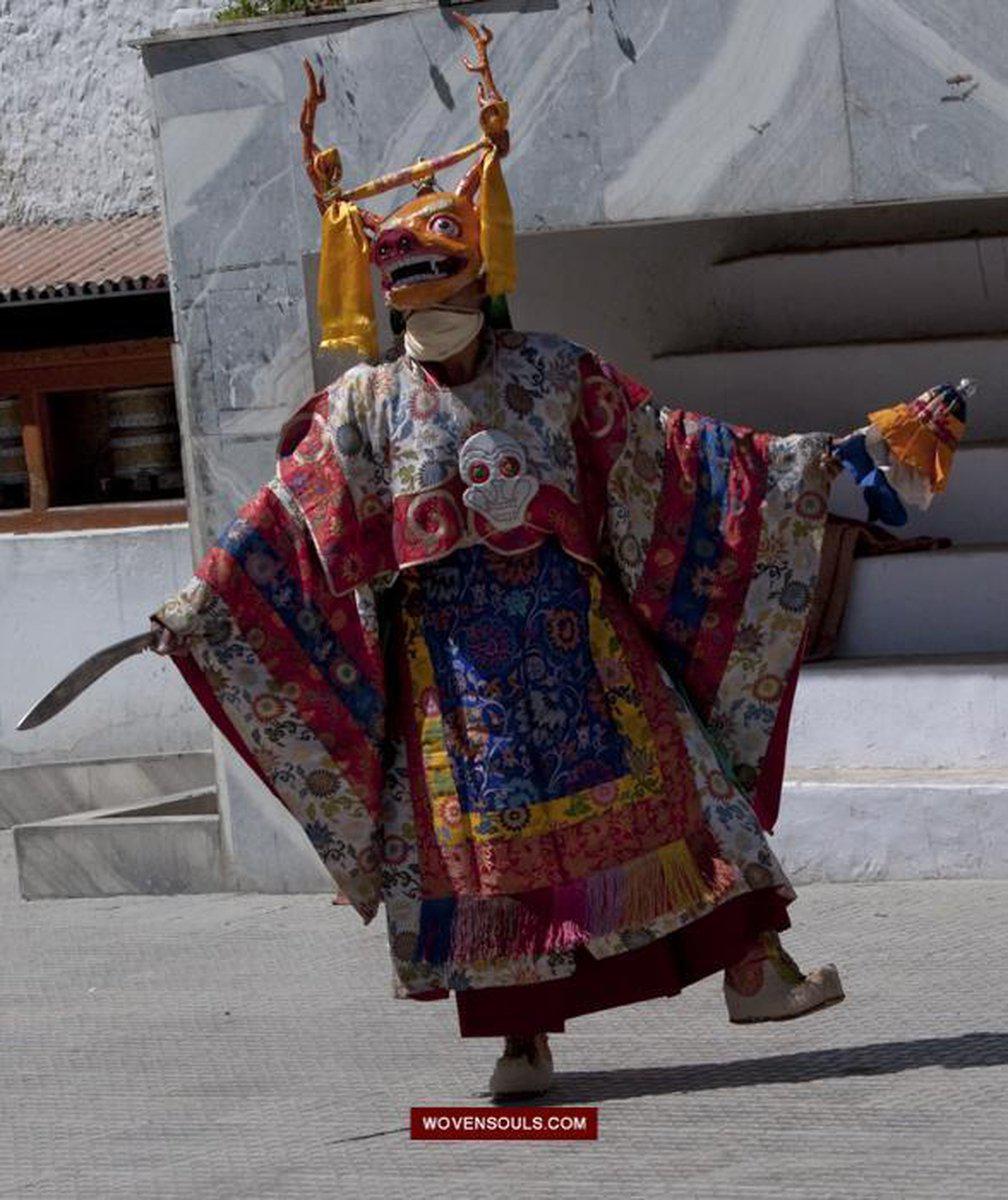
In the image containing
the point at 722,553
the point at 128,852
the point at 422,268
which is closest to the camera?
the point at 422,268

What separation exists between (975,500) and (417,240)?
15.8 feet

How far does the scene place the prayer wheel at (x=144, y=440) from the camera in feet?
43.8

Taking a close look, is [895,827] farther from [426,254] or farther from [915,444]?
[426,254]

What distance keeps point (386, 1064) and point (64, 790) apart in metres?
6.01

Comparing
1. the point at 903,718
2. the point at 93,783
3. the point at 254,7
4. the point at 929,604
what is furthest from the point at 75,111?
the point at 903,718

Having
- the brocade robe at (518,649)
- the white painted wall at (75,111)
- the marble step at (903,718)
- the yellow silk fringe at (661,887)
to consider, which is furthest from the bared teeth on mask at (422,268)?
the white painted wall at (75,111)

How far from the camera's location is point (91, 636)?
43.2ft

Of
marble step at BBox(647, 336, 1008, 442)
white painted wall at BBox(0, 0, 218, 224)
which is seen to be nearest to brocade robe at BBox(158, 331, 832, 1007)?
Answer: marble step at BBox(647, 336, 1008, 442)

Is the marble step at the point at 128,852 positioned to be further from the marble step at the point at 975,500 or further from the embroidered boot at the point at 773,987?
the embroidered boot at the point at 773,987

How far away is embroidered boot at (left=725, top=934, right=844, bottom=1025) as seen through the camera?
219 inches

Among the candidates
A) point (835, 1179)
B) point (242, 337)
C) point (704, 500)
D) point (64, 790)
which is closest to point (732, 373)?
point (242, 337)

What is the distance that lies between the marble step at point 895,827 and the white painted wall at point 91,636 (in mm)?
5225

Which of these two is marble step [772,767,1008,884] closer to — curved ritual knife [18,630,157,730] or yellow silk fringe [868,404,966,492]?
yellow silk fringe [868,404,966,492]

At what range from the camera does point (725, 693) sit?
227 inches
